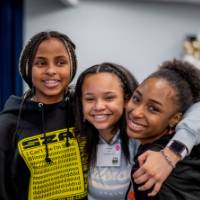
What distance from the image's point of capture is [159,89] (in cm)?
92

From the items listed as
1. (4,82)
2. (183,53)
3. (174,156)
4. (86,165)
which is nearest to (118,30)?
(183,53)

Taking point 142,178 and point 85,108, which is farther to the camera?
point 85,108

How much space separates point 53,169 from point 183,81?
2.17 ft

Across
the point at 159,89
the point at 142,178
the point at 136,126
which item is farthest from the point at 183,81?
the point at 142,178

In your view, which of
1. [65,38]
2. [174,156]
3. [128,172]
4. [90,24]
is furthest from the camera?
[90,24]

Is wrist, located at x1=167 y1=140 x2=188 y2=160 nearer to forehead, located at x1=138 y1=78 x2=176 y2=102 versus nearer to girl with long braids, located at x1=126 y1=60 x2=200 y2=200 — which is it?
girl with long braids, located at x1=126 y1=60 x2=200 y2=200

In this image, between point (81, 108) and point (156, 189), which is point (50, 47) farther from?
point (156, 189)

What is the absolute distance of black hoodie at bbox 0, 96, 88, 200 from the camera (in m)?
1.25

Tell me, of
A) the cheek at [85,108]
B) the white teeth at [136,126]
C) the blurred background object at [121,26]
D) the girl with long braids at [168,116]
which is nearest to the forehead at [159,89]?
the girl with long braids at [168,116]

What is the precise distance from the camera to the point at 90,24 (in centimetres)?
360

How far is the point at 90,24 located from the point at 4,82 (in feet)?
4.08

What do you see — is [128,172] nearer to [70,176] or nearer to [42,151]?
[70,176]

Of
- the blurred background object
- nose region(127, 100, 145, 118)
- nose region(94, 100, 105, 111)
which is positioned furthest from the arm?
the blurred background object

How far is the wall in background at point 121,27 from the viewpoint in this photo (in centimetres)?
355
